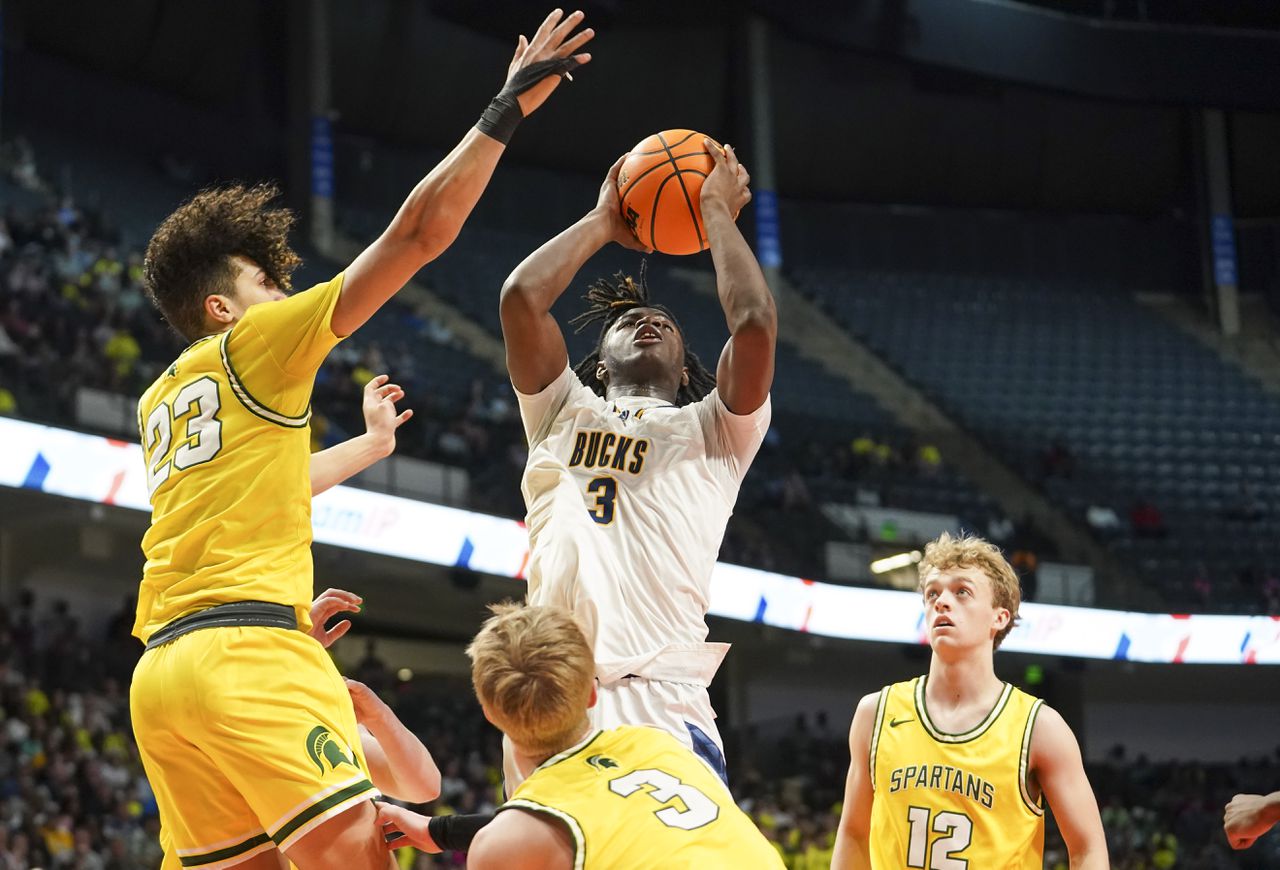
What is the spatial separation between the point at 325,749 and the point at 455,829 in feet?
1.08

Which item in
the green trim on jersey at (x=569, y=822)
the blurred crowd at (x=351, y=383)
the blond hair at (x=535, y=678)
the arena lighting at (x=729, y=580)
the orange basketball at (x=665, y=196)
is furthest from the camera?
the blurred crowd at (x=351, y=383)

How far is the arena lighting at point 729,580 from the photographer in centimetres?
1225

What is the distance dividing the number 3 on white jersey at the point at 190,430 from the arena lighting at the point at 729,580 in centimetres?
850

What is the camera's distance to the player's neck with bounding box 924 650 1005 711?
13.8 feet

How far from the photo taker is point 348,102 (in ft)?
78.5

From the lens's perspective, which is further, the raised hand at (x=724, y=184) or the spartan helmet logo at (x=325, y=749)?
the raised hand at (x=724, y=184)

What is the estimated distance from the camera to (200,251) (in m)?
3.49

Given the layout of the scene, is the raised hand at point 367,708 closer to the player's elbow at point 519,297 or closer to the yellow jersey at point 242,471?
the yellow jersey at point 242,471

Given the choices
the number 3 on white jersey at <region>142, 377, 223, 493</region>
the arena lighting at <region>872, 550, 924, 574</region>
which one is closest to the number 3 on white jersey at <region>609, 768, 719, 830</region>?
the number 3 on white jersey at <region>142, 377, 223, 493</region>

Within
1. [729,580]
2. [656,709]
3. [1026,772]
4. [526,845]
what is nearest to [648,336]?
[656,709]

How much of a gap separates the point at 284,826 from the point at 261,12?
21646mm

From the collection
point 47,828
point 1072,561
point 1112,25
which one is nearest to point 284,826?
point 47,828

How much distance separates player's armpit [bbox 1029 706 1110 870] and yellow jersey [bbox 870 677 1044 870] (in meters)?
0.04

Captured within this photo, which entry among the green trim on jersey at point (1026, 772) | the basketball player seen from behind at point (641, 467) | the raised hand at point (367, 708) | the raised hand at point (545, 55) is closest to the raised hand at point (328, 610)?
the raised hand at point (367, 708)
